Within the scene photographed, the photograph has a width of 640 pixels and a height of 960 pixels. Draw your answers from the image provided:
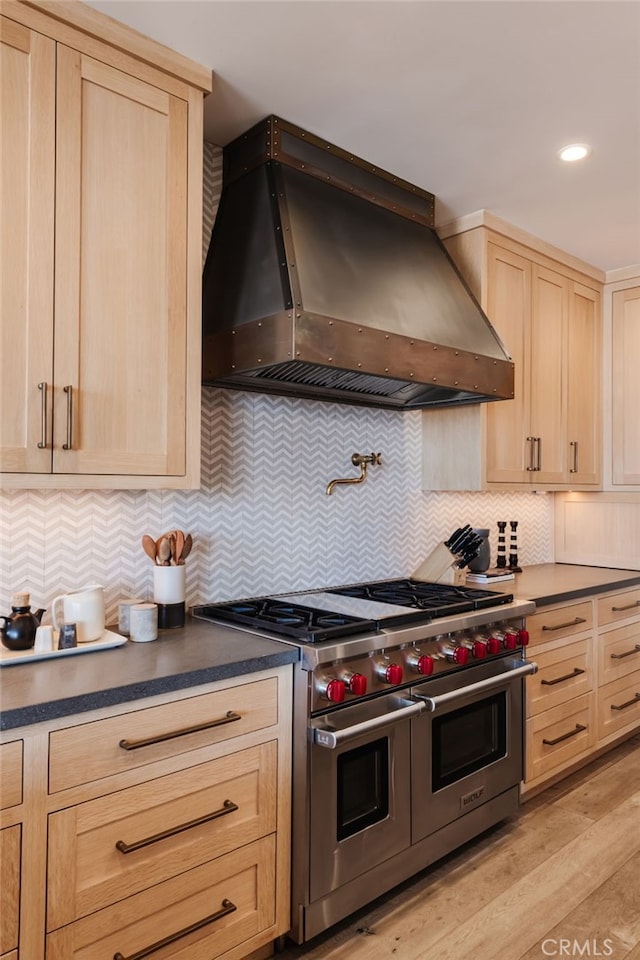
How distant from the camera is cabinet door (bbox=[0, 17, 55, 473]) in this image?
161cm

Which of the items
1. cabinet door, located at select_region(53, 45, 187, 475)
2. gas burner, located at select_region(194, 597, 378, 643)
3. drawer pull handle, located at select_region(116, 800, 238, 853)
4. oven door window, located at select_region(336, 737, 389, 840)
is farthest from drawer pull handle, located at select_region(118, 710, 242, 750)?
cabinet door, located at select_region(53, 45, 187, 475)

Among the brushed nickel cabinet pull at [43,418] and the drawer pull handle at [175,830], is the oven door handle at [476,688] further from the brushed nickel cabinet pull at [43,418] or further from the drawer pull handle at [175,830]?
the brushed nickel cabinet pull at [43,418]

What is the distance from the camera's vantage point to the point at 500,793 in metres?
2.53

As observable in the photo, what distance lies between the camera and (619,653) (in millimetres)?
3295

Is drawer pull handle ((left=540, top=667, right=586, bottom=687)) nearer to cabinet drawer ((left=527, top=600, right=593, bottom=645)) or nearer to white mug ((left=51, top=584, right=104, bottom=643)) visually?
cabinet drawer ((left=527, top=600, right=593, bottom=645))

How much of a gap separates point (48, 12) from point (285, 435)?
1525mm

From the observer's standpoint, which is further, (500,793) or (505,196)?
(505,196)

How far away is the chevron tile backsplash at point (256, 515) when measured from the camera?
6.71ft

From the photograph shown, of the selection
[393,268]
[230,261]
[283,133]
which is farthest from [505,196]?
[230,261]

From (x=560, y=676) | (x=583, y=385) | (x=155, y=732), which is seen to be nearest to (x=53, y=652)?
(x=155, y=732)

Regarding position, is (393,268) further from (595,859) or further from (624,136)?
(595,859)

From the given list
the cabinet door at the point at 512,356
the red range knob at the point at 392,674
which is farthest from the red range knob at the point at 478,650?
the cabinet door at the point at 512,356

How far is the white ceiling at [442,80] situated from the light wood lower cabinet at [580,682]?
1813 millimetres

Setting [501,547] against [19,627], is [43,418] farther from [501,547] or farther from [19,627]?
[501,547]
